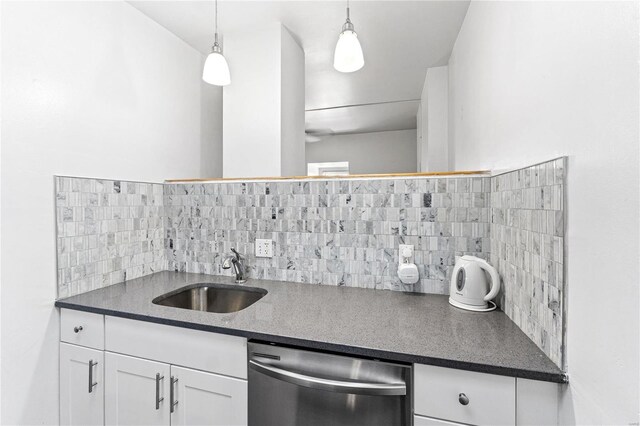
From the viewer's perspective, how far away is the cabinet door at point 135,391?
127 cm

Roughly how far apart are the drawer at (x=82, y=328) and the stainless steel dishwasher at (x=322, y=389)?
2.49 ft

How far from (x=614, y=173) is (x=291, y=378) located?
1.02m

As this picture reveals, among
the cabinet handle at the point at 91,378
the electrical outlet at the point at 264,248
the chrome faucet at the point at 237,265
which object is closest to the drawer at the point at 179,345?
the cabinet handle at the point at 91,378

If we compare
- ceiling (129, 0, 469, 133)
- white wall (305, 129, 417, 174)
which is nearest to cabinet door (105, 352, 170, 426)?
ceiling (129, 0, 469, 133)

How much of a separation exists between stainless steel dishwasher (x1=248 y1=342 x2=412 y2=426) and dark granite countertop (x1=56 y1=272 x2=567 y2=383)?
2.0 inches

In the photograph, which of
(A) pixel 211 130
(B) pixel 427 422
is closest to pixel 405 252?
(B) pixel 427 422

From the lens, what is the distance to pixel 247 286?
1704 mm

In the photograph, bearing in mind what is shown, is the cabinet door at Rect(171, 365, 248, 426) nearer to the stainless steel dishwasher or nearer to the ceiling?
the stainless steel dishwasher

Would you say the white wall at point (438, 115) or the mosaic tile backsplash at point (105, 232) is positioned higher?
the white wall at point (438, 115)

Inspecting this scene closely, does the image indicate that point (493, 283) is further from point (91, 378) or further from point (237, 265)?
point (91, 378)

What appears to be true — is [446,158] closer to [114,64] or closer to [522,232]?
[522,232]

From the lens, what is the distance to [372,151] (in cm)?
566

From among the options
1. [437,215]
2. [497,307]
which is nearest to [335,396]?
[497,307]

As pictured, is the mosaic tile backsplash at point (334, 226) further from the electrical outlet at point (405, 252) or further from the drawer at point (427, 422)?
the drawer at point (427, 422)
